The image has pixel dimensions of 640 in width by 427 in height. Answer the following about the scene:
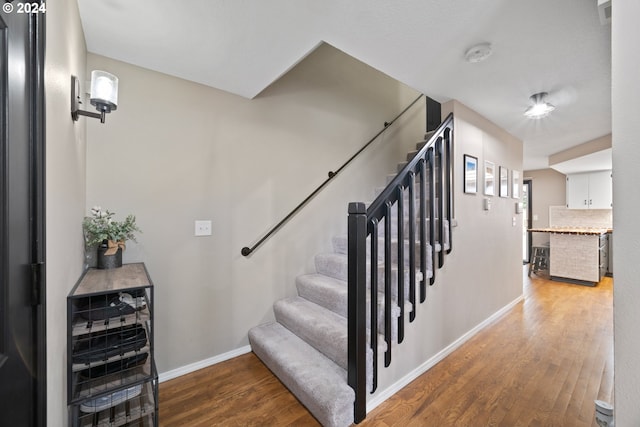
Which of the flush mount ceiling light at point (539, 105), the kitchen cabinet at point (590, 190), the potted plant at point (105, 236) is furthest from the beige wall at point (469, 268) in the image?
the kitchen cabinet at point (590, 190)

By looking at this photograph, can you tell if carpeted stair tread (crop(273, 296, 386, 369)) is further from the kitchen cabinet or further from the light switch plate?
the kitchen cabinet

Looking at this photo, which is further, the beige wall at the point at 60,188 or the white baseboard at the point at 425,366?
the white baseboard at the point at 425,366

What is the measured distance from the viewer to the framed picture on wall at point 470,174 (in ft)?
8.46

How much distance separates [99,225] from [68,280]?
1.69 ft

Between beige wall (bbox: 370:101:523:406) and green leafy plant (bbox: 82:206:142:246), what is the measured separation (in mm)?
1880

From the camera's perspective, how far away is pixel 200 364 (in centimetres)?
208

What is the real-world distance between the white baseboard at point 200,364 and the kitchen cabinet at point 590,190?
7156 mm

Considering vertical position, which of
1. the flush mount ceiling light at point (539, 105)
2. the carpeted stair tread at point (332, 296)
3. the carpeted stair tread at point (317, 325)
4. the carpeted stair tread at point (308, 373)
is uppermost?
the flush mount ceiling light at point (539, 105)

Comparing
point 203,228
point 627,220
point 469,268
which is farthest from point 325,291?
point 627,220

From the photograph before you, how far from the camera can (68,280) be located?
1194 mm

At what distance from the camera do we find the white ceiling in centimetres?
138

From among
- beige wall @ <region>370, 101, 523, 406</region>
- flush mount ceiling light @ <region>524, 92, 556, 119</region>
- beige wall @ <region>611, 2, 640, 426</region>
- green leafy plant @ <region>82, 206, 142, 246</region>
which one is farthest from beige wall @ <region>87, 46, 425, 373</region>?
beige wall @ <region>611, 2, 640, 426</region>

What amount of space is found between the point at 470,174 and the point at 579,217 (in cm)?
553

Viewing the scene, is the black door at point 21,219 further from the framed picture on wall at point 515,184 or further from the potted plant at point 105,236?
the framed picture on wall at point 515,184
